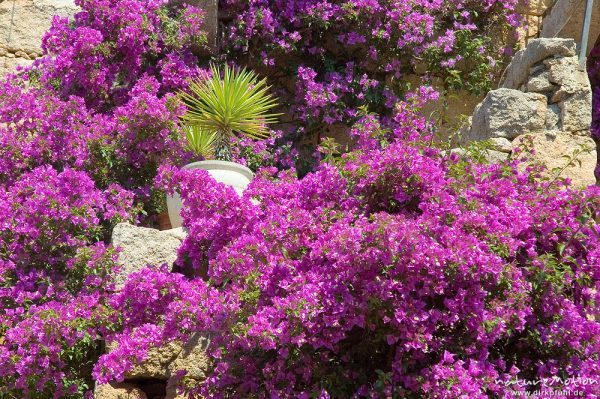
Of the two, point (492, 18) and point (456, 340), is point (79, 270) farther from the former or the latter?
point (492, 18)

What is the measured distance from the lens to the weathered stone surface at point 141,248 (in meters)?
4.93

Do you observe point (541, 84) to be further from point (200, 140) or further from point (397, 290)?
point (200, 140)

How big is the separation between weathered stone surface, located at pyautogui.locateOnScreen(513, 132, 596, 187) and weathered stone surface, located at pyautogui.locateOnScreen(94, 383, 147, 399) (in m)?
2.34

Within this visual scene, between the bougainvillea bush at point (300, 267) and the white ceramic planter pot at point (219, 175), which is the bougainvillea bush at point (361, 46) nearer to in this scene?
the bougainvillea bush at point (300, 267)

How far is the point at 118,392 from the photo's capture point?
4363 millimetres

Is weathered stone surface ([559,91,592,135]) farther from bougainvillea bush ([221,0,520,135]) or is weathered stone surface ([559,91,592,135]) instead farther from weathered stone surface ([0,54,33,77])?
weathered stone surface ([0,54,33,77])

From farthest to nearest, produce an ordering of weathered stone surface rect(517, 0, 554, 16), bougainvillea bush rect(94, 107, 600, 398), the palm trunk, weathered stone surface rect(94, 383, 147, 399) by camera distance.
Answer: weathered stone surface rect(517, 0, 554, 16), the palm trunk, weathered stone surface rect(94, 383, 147, 399), bougainvillea bush rect(94, 107, 600, 398)

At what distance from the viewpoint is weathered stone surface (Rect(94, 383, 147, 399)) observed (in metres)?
4.33

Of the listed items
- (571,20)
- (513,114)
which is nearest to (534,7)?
(571,20)

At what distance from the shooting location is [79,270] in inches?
200

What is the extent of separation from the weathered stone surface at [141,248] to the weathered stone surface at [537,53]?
2211 millimetres

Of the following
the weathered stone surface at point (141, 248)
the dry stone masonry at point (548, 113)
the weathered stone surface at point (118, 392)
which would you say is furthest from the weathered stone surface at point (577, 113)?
the weathered stone surface at point (118, 392)

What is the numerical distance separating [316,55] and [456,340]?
399 cm

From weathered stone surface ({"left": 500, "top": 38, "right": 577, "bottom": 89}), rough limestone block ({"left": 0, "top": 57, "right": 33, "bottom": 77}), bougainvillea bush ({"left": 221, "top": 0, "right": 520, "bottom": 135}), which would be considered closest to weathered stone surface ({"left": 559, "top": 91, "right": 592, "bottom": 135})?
weathered stone surface ({"left": 500, "top": 38, "right": 577, "bottom": 89})
